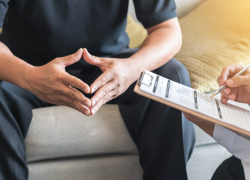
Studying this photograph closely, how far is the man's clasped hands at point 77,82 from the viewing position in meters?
0.62

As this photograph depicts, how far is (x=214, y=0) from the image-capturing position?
1.45m

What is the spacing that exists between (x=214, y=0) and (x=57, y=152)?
4.29 ft

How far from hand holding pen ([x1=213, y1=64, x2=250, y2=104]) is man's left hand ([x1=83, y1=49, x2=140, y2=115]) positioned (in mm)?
A: 266

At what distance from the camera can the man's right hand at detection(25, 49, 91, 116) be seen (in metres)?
0.61

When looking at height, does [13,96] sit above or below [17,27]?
below

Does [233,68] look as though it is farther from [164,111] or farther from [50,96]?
[50,96]

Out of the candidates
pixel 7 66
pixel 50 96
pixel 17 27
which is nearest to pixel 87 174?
pixel 50 96

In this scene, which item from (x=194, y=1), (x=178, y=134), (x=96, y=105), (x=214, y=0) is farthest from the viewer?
(x=194, y=1)

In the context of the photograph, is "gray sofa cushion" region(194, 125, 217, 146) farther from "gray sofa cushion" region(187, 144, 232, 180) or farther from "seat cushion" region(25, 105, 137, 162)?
"seat cushion" region(25, 105, 137, 162)

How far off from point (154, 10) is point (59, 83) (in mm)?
467

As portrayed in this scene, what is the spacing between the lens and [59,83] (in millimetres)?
630

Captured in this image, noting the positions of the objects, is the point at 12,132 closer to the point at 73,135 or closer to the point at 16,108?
the point at 16,108

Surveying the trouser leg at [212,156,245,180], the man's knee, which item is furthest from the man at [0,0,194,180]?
the trouser leg at [212,156,245,180]

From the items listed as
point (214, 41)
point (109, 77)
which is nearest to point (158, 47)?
point (109, 77)
